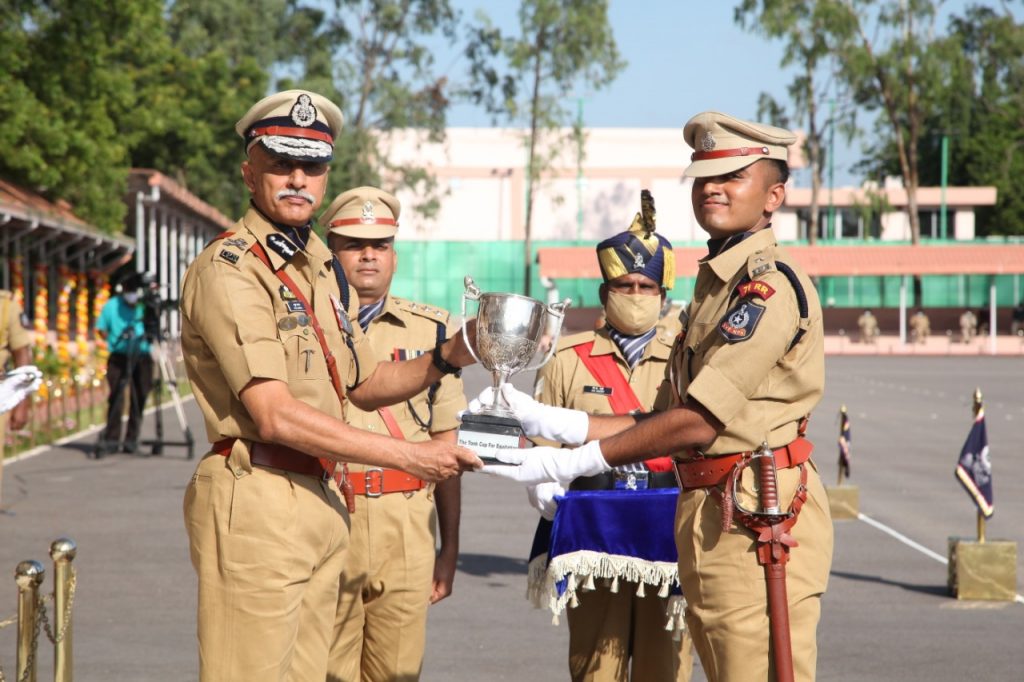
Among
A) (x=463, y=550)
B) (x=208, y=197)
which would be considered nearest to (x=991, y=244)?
(x=208, y=197)

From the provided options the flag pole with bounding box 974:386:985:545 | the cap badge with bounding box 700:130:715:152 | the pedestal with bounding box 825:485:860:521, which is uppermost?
the cap badge with bounding box 700:130:715:152

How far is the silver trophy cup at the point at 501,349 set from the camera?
157 inches

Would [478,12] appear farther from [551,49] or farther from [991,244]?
[991,244]

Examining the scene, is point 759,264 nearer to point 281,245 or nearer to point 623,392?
point 281,245

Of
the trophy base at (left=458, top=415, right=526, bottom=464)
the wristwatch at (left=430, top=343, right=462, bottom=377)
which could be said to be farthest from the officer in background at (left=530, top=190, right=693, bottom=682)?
the trophy base at (left=458, top=415, right=526, bottom=464)

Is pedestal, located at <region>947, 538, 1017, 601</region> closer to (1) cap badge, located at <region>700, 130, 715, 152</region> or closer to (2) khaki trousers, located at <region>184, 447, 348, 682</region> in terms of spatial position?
(1) cap badge, located at <region>700, 130, 715, 152</region>

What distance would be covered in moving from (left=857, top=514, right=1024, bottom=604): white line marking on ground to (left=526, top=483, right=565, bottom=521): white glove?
196 inches

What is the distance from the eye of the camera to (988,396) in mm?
29609

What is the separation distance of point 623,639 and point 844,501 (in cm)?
765

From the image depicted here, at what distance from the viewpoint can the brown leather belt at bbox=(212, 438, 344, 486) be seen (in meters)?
4.04

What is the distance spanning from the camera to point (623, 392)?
584cm

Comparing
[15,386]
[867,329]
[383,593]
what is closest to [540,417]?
[383,593]

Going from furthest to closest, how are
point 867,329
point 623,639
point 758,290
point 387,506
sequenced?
1. point 867,329
2. point 623,639
3. point 387,506
4. point 758,290

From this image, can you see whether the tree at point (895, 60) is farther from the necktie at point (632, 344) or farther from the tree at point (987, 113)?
the necktie at point (632, 344)
